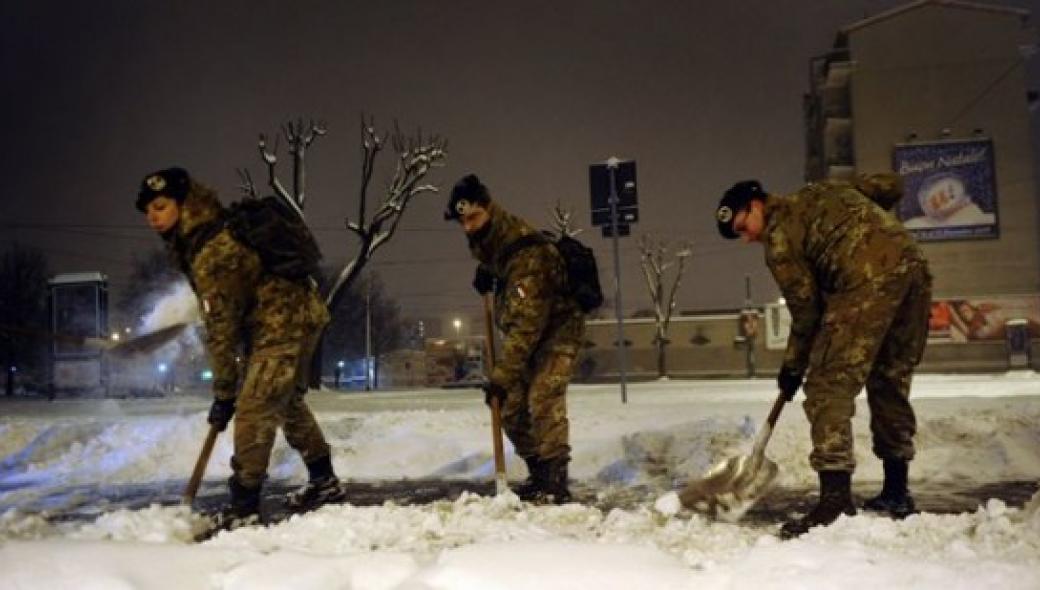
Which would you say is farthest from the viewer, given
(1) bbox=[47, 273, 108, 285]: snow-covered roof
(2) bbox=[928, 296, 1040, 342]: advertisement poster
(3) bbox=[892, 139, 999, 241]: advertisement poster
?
(3) bbox=[892, 139, 999, 241]: advertisement poster

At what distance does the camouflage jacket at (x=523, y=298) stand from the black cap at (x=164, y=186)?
1693 millimetres

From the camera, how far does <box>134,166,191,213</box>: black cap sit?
481cm

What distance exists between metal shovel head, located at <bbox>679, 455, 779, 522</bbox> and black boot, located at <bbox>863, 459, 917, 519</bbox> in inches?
21.8

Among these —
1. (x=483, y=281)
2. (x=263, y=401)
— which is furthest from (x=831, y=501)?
(x=263, y=401)

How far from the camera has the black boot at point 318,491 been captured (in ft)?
17.6

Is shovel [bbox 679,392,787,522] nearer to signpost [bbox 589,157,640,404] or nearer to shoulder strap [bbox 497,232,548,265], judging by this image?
shoulder strap [bbox 497,232,548,265]

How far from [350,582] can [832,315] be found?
2577 millimetres

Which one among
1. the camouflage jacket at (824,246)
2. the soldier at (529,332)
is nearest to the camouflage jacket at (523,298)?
the soldier at (529,332)

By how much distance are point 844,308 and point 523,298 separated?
1744 mm

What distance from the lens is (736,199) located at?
15.1 ft

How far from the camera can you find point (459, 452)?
297 inches

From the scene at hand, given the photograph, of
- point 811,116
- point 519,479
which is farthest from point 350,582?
point 811,116

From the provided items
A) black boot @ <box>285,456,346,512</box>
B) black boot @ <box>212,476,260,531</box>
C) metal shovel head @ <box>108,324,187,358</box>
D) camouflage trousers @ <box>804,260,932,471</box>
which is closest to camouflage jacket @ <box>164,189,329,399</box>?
black boot @ <box>212,476,260,531</box>

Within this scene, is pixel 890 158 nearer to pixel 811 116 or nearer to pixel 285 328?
pixel 811 116
